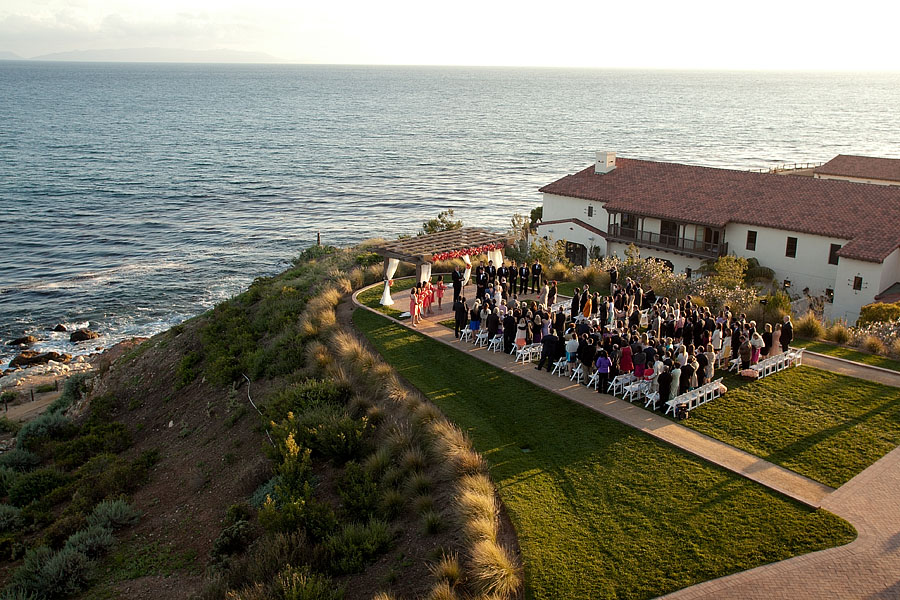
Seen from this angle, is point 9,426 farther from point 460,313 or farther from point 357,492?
point 357,492

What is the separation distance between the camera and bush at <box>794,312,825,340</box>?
A: 73.9 feet

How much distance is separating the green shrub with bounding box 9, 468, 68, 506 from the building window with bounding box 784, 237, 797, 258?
31.9 m

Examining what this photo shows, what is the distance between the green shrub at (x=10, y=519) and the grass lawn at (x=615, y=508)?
11495 millimetres

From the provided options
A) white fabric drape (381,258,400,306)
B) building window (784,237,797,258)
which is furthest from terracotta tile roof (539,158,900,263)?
white fabric drape (381,258,400,306)

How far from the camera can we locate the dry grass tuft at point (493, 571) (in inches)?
448

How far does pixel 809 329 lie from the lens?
22.6 m

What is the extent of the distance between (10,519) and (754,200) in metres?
35.1

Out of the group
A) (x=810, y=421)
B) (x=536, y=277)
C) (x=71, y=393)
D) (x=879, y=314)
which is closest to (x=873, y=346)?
(x=879, y=314)

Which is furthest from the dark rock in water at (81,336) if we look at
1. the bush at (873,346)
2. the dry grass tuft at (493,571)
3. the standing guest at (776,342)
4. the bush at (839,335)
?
the bush at (873,346)

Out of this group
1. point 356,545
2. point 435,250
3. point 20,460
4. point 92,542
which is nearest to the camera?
point 356,545

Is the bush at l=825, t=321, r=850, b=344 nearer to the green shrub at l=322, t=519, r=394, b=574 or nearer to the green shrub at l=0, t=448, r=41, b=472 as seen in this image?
the green shrub at l=322, t=519, r=394, b=574

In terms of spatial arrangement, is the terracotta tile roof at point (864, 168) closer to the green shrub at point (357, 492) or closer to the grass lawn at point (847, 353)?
the grass lawn at point (847, 353)

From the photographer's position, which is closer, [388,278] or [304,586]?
[304,586]

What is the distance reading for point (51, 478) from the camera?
2023 cm
